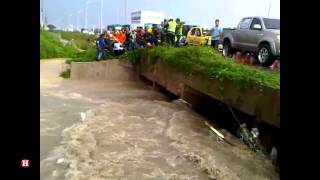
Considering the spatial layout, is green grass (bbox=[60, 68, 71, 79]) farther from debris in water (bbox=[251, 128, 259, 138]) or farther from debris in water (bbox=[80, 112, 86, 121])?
debris in water (bbox=[251, 128, 259, 138])

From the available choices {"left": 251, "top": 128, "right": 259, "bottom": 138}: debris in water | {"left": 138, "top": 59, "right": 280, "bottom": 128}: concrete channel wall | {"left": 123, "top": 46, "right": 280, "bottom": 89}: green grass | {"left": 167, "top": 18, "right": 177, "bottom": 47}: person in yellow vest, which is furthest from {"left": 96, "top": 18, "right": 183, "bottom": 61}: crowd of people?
{"left": 251, "top": 128, "right": 259, "bottom": 138}: debris in water

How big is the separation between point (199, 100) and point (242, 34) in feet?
8.99

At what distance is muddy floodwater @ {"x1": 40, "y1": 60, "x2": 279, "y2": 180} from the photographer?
803cm

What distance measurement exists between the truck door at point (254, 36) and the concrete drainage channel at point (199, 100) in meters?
2.25

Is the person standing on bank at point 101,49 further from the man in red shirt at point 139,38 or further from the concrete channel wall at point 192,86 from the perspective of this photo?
the man in red shirt at point 139,38

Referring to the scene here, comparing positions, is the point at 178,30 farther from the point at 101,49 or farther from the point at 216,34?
the point at 101,49

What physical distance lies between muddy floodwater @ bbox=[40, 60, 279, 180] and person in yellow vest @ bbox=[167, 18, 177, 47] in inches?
187

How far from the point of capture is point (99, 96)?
1811cm

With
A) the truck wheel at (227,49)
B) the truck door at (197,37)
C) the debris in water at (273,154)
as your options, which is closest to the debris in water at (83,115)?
the truck wheel at (227,49)

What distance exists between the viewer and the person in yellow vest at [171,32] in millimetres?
19906
